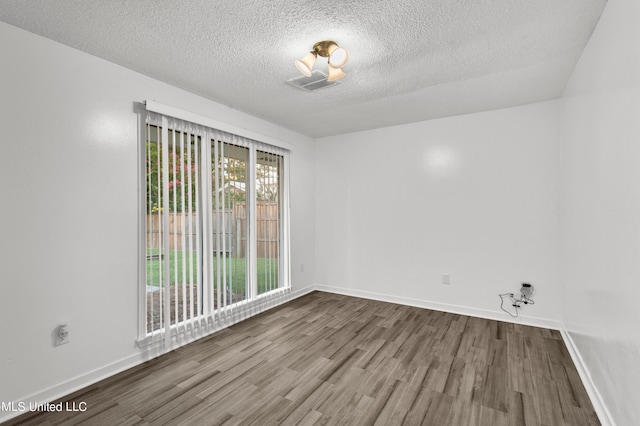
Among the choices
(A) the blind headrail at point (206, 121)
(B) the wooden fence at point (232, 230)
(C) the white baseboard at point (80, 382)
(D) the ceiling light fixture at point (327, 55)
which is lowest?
(C) the white baseboard at point (80, 382)

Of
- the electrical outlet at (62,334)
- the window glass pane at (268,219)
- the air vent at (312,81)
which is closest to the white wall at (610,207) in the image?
the air vent at (312,81)

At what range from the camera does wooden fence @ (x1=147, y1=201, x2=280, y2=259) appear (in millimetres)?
2682

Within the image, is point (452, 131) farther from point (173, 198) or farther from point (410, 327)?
point (173, 198)

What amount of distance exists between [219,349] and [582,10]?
3.85m

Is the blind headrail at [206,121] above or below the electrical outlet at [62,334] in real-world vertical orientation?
above

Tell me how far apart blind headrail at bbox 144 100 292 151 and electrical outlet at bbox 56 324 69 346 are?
6.15 feet

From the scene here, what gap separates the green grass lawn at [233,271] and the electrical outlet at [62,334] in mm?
642

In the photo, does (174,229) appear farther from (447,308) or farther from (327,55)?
(447,308)

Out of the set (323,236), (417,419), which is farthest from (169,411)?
(323,236)

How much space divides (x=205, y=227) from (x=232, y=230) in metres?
0.40

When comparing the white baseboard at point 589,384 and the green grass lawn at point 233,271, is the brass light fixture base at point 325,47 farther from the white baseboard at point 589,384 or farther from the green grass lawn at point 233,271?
the white baseboard at point 589,384

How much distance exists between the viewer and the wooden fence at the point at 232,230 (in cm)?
268

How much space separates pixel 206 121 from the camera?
3.09 m

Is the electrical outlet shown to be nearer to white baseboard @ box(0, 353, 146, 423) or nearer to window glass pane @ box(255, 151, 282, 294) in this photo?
white baseboard @ box(0, 353, 146, 423)
